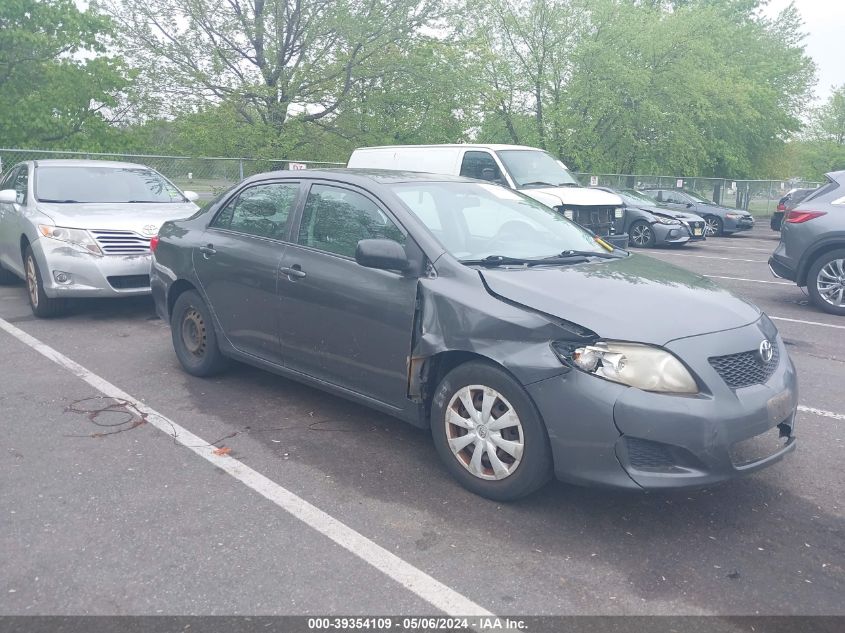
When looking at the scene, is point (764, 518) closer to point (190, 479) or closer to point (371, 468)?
point (371, 468)

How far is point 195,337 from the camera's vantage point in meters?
Result: 6.02

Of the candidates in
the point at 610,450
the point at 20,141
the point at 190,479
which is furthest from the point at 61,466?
the point at 20,141

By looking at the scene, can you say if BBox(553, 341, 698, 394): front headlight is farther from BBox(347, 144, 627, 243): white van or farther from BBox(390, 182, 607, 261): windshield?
BBox(347, 144, 627, 243): white van

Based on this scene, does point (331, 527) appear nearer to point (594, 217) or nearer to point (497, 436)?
point (497, 436)

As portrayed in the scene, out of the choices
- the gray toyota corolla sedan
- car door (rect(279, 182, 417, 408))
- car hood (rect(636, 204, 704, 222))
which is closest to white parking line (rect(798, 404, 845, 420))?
the gray toyota corolla sedan

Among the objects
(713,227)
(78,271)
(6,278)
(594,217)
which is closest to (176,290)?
(78,271)

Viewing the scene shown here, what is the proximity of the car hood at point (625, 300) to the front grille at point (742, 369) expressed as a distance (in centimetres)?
16

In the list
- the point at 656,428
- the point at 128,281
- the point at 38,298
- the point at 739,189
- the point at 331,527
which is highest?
the point at 739,189

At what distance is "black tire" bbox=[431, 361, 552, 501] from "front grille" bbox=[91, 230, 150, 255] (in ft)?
16.2

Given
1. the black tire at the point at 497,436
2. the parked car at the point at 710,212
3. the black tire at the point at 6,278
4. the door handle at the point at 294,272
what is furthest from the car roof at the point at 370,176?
the parked car at the point at 710,212

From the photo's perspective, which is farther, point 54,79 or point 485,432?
point 54,79

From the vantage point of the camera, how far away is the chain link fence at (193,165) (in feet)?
51.5

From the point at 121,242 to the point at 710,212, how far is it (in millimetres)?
19114

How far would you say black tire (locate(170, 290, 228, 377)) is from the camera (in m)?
5.84
